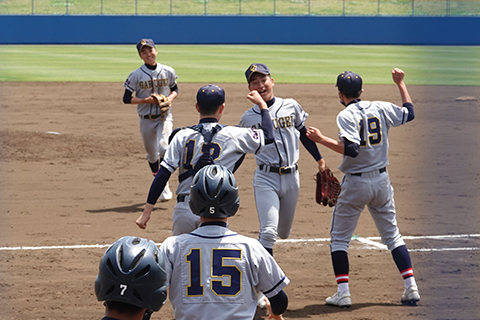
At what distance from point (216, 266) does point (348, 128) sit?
2.61 metres

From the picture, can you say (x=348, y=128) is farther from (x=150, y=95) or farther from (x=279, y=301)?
(x=150, y=95)

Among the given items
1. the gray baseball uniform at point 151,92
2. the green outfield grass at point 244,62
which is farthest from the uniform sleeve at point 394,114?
the green outfield grass at point 244,62

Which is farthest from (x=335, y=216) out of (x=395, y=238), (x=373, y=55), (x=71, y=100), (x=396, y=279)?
(x=373, y=55)

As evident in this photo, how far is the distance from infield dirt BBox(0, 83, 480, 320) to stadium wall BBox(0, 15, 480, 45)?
25802mm

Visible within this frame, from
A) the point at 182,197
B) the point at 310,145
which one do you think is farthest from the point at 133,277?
the point at 310,145

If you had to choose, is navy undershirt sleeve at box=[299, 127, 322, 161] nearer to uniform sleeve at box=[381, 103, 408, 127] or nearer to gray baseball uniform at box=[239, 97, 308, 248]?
gray baseball uniform at box=[239, 97, 308, 248]

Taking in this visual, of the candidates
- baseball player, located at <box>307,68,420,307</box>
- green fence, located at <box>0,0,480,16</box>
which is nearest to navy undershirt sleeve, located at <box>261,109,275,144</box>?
baseball player, located at <box>307,68,420,307</box>

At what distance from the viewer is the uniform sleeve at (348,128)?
5.49 metres

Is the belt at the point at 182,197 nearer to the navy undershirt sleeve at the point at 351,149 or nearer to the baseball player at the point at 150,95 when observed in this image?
the navy undershirt sleeve at the point at 351,149

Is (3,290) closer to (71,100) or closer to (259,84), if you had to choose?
(259,84)

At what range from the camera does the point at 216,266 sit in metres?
3.27

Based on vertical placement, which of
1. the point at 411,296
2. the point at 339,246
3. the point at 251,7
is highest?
the point at 251,7

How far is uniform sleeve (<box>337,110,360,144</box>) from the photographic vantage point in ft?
18.0

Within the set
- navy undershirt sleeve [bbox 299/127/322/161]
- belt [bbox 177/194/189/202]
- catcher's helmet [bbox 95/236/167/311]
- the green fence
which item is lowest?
belt [bbox 177/194/189/202]
